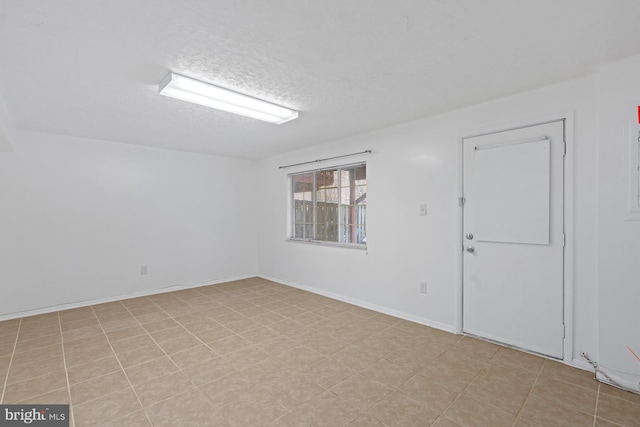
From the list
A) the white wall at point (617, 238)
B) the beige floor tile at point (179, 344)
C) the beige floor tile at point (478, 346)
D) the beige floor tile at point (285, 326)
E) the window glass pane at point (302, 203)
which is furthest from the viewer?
the window glass pane at point (302, 203)

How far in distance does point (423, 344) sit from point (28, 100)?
4.51 m

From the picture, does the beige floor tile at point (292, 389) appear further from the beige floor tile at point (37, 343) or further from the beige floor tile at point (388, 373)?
the beige floor tile at point (37, 343)

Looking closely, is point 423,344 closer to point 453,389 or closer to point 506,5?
point 453,389

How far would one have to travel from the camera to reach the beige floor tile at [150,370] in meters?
2.33

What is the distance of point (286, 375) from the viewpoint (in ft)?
7.79

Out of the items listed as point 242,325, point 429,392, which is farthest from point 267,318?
point 429,392

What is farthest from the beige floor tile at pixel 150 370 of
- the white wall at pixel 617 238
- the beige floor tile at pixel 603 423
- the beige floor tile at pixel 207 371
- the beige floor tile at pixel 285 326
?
the white wall at pixel 617 238

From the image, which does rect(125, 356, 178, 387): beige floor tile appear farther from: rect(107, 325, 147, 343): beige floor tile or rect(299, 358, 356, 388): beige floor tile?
rect(299, 358, 356, 388): beige floor tile

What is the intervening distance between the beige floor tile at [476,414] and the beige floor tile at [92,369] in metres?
2.64

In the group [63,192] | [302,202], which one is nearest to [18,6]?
[63,192]

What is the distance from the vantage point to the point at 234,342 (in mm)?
2992

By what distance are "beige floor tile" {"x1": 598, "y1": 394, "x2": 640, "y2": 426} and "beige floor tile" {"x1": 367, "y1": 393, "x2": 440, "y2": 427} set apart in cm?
109

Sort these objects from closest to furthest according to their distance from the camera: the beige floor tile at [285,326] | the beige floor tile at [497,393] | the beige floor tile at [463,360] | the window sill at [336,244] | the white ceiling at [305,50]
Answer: the white ceiling at [305,50] < the beige floor tile at [497,393] < the beige floor tile at [463,360] < the beige floor tile at [285,326] < the window sill at [336,244]

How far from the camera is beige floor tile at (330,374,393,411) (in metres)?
2.04
